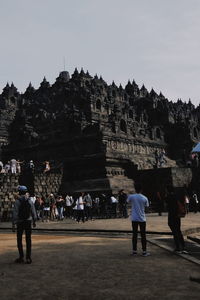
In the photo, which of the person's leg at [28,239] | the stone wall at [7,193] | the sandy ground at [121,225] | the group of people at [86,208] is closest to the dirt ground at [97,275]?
the person's leg at [28,239]

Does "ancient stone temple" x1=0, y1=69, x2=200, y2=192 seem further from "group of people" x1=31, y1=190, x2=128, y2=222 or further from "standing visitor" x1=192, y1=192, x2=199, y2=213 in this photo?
"standing visitor" x1=192, y1=192, x2=199, y2=213

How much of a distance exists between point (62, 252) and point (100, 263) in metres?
1.84

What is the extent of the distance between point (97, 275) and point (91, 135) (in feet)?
87.9

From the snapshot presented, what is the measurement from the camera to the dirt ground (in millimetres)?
4883

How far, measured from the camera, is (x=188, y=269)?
6.33 m

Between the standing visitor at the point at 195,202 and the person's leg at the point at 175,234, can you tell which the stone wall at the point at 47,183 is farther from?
the person's leg at the point at 175,234

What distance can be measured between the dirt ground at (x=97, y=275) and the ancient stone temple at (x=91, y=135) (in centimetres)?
1837

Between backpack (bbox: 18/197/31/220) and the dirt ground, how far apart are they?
94 centimetres

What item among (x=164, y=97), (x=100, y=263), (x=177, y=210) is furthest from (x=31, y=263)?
(x=164, y=97)

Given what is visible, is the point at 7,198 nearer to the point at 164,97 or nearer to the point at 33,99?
the point at 33,99

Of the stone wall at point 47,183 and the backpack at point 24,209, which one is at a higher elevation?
the stone wall at point 47,183

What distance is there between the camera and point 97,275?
603 centimetres

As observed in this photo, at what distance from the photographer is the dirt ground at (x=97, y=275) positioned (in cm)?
488

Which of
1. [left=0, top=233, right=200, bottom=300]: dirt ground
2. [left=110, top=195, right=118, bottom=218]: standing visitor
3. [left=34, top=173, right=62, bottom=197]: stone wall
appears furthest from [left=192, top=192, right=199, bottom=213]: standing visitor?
[left=0, top=233, right=200, bottom=300]: dirt ground
